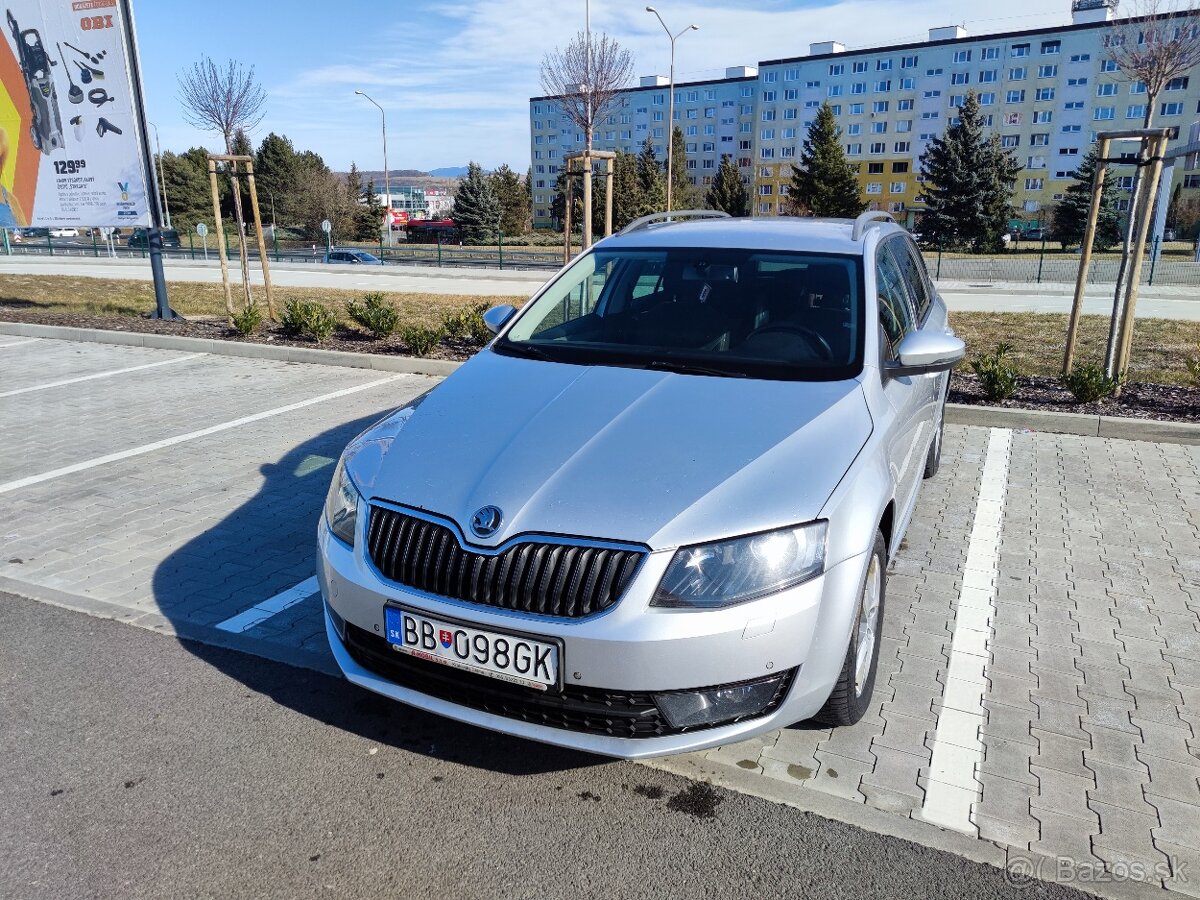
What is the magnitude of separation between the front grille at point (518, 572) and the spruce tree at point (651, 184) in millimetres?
52449

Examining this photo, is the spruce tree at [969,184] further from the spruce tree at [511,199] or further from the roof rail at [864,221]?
the roof rail at [864,221]

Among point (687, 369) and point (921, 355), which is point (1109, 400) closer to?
point (921, 355)

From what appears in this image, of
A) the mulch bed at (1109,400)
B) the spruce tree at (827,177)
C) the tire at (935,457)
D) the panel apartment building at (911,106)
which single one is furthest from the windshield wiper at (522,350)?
the panel apartment building at (911,106)

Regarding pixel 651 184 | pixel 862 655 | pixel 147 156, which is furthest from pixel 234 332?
pixel 651 184

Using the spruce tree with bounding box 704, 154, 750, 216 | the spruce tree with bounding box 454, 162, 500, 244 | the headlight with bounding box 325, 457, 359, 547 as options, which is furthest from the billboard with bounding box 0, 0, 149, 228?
the spruce tree with bounding box 704, 154, 750, 216

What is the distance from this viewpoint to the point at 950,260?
3397 centimetres

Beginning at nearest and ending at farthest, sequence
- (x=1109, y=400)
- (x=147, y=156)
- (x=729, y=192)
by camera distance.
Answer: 1. (x=1109, y=400)
2. (x=147, y=156)
3. (x=729, y=192)

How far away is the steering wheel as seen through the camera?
143 inches

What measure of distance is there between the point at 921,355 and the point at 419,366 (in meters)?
7.09

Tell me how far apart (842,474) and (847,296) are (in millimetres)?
1305

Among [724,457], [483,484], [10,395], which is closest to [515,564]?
[483,484]

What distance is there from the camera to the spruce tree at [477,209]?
58719 millimetres

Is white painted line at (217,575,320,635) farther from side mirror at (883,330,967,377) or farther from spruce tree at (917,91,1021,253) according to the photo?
spruce tree at (917,91,1021,253)

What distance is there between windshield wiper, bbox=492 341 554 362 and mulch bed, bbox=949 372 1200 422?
541cm
